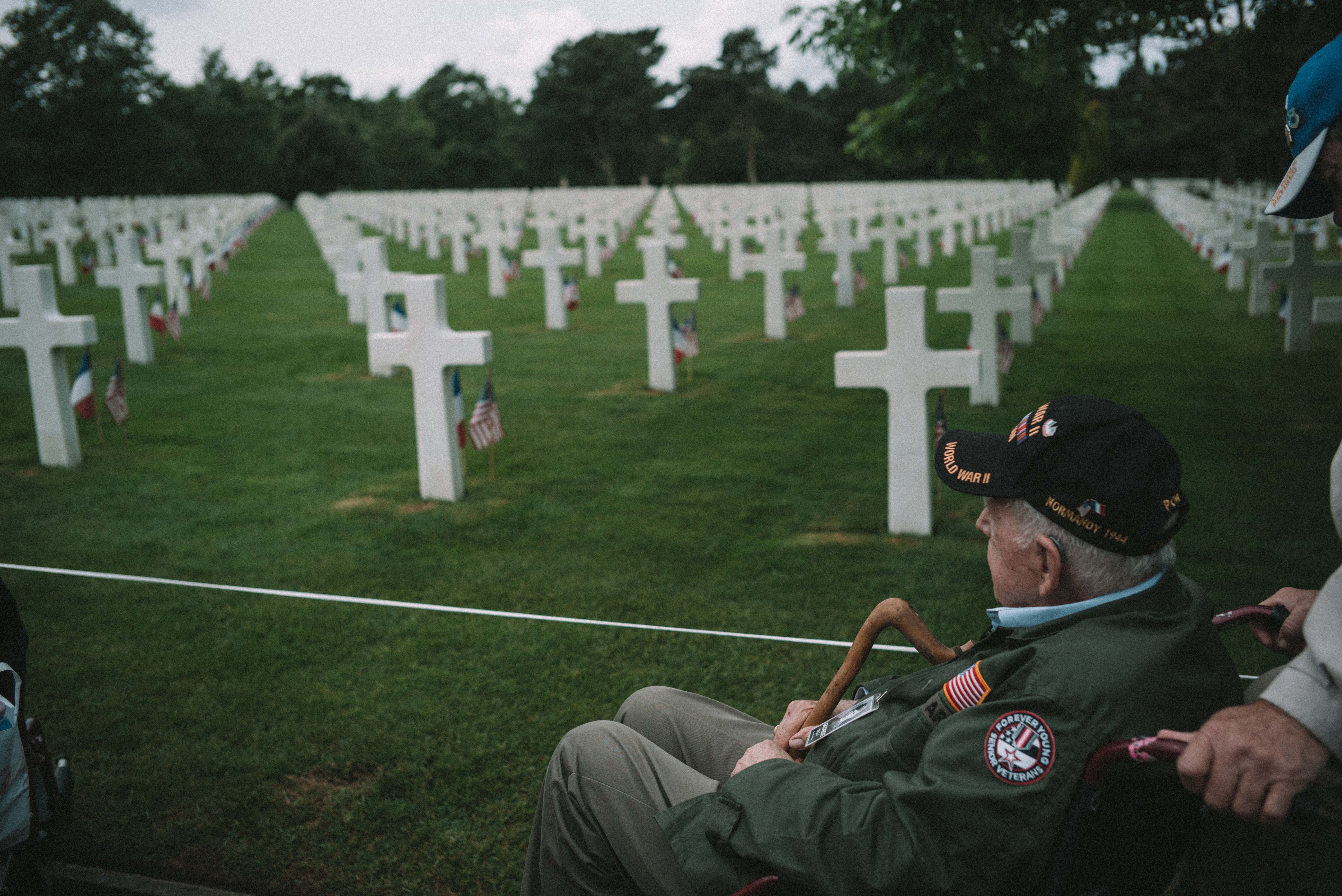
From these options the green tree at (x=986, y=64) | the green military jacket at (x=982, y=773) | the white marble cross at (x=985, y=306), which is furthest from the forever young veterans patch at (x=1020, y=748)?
the white marble cross at (x=985, y=306)

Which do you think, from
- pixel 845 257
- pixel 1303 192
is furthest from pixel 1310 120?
pixel 845 257

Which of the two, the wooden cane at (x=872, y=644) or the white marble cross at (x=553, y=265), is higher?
the white marble cross at (x=553, y=265)

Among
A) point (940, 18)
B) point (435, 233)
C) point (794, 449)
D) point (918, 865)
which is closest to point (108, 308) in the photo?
point (435, 233)

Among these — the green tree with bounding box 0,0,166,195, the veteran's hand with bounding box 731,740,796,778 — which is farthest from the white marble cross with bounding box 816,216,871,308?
the green tree with bounding box 0,0,166,195

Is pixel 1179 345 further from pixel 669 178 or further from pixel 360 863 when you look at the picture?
pixel 669 178

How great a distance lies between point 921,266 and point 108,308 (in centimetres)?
1471

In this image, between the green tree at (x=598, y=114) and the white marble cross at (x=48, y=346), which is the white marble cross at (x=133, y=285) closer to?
the white marble cross at (x=48, y=346)

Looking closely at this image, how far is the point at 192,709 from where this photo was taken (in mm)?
4133

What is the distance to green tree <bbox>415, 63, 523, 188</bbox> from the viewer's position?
81375 mm

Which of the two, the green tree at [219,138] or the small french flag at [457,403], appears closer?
the small french flag at [457,403]

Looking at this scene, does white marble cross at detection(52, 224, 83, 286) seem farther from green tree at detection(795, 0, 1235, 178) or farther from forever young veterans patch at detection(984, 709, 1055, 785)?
forever young veterans patch at detection(984, 709, 1055, 785)

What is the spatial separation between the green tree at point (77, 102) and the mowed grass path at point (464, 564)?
5013 centimetres

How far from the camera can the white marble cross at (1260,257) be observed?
13.6 metres

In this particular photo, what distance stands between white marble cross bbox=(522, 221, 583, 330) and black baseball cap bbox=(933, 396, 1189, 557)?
12.7m
